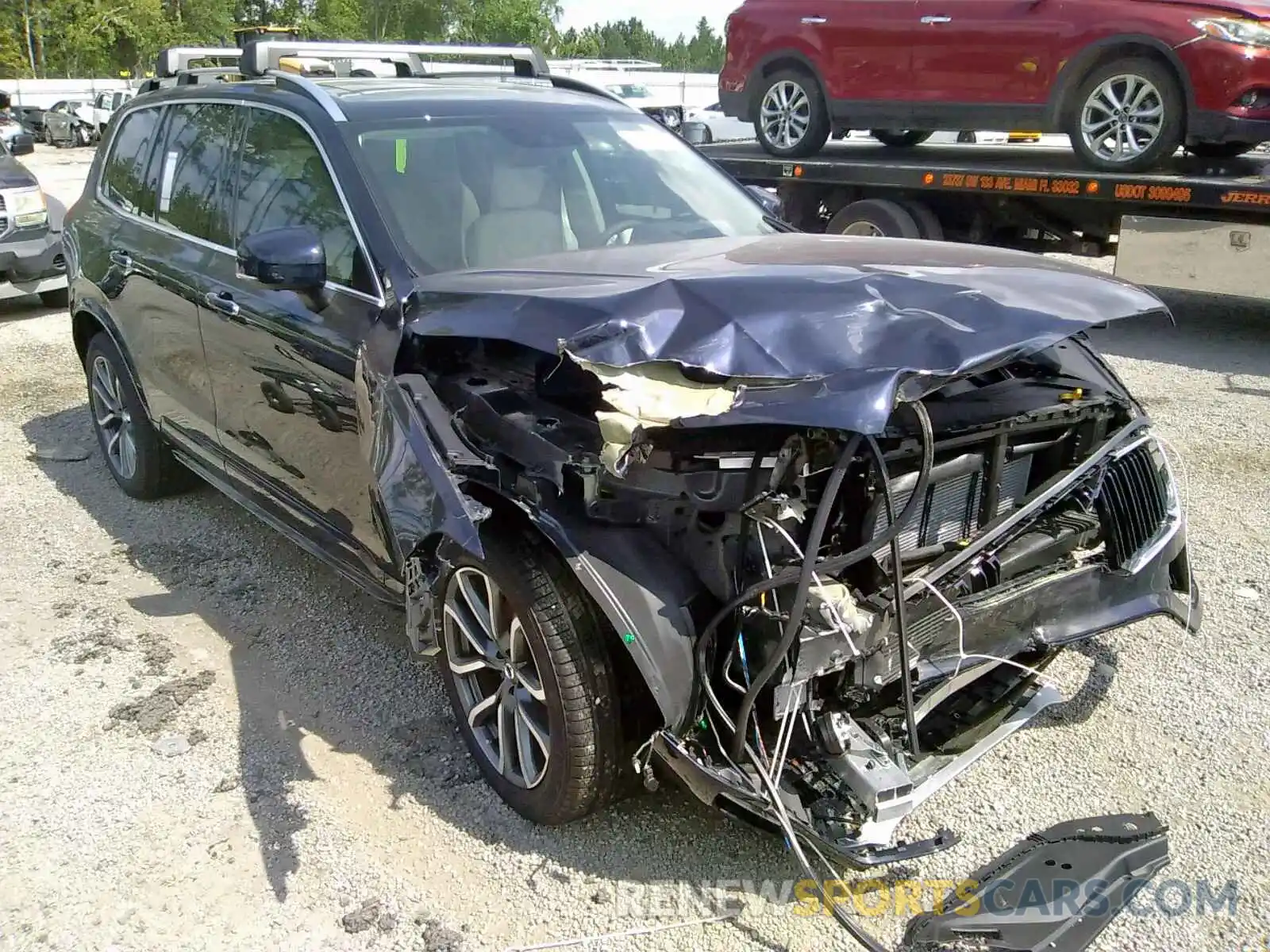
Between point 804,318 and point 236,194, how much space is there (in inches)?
104

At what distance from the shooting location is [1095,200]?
317 inches

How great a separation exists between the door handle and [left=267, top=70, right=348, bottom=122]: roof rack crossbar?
2.55ft

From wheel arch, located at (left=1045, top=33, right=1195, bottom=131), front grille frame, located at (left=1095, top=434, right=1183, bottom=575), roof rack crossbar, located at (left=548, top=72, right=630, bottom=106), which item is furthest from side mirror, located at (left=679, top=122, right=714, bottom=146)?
front grille frame, located at (left=1095, top=434, right=1183, bottom=575)

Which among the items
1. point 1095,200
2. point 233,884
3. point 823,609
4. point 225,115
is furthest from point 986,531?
point 1095,200

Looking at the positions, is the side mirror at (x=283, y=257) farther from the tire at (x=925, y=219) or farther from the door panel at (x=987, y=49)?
the door panel at (x=987, y=49)

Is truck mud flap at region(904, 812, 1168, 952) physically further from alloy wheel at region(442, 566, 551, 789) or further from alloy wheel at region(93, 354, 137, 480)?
alloy wheel at region(93, 354, 137, 480)

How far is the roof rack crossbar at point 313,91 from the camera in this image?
371cm

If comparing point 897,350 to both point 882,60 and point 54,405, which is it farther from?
point 882,60

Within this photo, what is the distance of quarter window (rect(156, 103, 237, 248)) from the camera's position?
423 cm

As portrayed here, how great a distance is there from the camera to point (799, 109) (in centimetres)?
1000

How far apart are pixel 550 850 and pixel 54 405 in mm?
5680

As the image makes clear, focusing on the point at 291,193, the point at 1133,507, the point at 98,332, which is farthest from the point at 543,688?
the point at 98,332

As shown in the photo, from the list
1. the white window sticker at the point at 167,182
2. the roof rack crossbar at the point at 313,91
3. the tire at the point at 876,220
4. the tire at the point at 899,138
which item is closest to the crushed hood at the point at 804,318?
the roof rack crossbar at the point at 313,91

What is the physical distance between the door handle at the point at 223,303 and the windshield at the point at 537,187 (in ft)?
2.66
